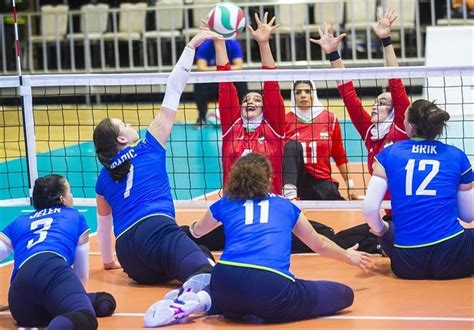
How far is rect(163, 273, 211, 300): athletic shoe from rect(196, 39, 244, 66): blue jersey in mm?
11531

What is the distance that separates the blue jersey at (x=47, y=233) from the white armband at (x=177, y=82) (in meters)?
1.22

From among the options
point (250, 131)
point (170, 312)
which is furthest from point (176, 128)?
point (170, 312)

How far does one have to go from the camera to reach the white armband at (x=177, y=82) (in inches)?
295

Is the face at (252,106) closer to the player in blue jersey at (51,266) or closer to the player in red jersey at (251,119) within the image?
the player in red jersey at (251,119)

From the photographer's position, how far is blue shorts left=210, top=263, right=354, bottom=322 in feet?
20.2

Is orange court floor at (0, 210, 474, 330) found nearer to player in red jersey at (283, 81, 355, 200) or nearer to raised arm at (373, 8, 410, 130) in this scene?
raised arm at (373, 8, 410, 130)

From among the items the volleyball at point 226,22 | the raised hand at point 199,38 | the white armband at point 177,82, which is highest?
the volleyball at point 226,22

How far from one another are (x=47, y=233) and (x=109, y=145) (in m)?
1.07

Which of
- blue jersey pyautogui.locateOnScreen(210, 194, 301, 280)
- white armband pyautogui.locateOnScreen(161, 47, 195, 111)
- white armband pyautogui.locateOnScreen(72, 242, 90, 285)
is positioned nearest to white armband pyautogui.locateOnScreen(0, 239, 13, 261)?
white armband pyautogui.locateOnScreen(72, 242, 90, 285)

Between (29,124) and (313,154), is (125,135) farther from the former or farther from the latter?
(313,154)

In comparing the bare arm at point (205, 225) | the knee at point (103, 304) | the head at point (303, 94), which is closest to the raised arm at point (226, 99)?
the head at point (303, 94)

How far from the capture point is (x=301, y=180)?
9750 mm

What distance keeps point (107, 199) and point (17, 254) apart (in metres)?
1.18

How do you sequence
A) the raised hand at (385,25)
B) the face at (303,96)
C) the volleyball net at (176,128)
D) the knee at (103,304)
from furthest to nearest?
the face at (303,96) < the volleyball net at (176,128) < the raised hand at (385,25) < the knee at (103,304)
